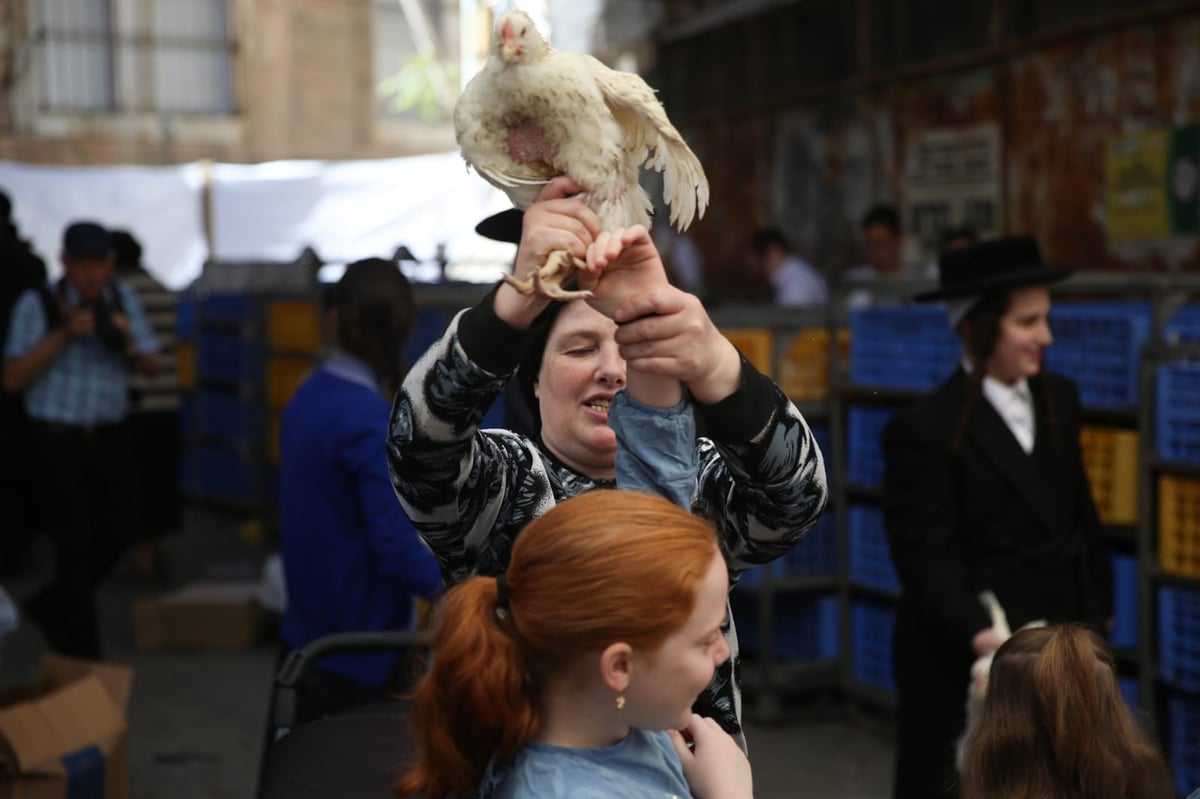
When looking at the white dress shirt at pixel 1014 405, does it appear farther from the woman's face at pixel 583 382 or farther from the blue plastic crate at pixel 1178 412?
the woman's face at pixel 583 382

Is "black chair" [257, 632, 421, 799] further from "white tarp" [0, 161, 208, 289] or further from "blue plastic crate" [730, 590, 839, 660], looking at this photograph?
"white tarp" [0, 161, 208, 289]

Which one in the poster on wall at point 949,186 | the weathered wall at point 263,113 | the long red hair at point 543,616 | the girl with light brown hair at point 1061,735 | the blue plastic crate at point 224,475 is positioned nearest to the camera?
the long red hair at point 543,616

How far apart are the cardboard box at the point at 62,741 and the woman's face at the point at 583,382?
2.58 m

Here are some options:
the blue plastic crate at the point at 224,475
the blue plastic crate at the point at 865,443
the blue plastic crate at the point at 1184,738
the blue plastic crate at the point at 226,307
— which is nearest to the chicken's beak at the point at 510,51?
the blue plastic crate at the point at 1184,738

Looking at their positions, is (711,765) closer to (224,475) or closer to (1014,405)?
(1014,405)

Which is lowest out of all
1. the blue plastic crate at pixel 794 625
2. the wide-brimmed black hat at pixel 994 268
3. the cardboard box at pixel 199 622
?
the cardboard box at pixel 199 622

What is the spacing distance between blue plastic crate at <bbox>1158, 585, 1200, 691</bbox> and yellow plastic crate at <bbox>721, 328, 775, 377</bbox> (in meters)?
2.07

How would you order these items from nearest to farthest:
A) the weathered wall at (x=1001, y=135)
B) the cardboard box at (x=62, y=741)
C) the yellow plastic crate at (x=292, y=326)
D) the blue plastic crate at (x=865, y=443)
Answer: the cardboard box at (x=62, y=741), the blue plastic crate at (x=865, y=443), the weathered wall at (x=1001, y=135), the yellow plastic crate at (x=292, y=326)

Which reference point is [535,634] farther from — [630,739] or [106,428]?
[106,428]

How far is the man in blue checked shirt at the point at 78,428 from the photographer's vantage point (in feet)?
20.9

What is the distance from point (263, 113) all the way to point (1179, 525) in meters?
23.3

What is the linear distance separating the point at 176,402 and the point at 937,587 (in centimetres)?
678

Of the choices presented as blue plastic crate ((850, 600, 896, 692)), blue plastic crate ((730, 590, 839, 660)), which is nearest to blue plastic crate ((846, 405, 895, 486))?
blue plastic crate ((850, 600, 896, 692))

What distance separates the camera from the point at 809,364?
6613 mm
